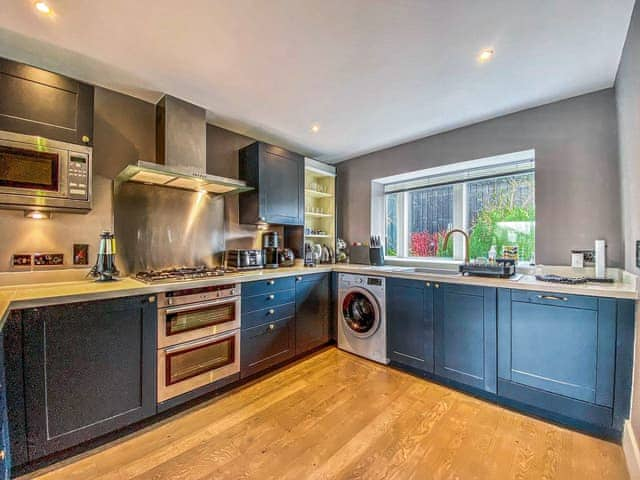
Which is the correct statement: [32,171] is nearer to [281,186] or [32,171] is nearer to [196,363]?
[196,363]

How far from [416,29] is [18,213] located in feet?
9.14

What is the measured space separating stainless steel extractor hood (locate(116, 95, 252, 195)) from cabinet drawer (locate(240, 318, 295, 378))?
1354mm

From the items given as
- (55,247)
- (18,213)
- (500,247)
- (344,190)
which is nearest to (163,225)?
(55,247)

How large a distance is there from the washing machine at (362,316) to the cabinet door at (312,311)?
0.16m

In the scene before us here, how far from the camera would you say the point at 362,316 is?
2.92 metres

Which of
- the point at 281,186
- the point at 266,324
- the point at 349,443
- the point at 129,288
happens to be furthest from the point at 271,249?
the point at 349,443

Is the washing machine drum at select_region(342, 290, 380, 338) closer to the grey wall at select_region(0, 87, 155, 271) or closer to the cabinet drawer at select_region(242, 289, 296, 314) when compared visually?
the cabinet drawer at select_region(242, 289, 296, 314)

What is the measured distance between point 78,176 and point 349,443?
8.05ft

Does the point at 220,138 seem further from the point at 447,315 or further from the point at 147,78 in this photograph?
the point at 447,315

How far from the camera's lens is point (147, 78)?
2.03 m

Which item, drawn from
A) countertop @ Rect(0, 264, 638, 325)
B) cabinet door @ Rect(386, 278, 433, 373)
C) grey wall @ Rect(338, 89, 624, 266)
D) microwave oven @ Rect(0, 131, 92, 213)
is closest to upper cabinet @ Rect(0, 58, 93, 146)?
microwave oven @ Rect(0, 131, 92, 213)

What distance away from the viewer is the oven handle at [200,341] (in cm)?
193

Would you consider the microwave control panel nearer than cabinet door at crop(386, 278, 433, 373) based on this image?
Yes

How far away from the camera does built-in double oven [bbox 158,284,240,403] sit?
1897 mm
